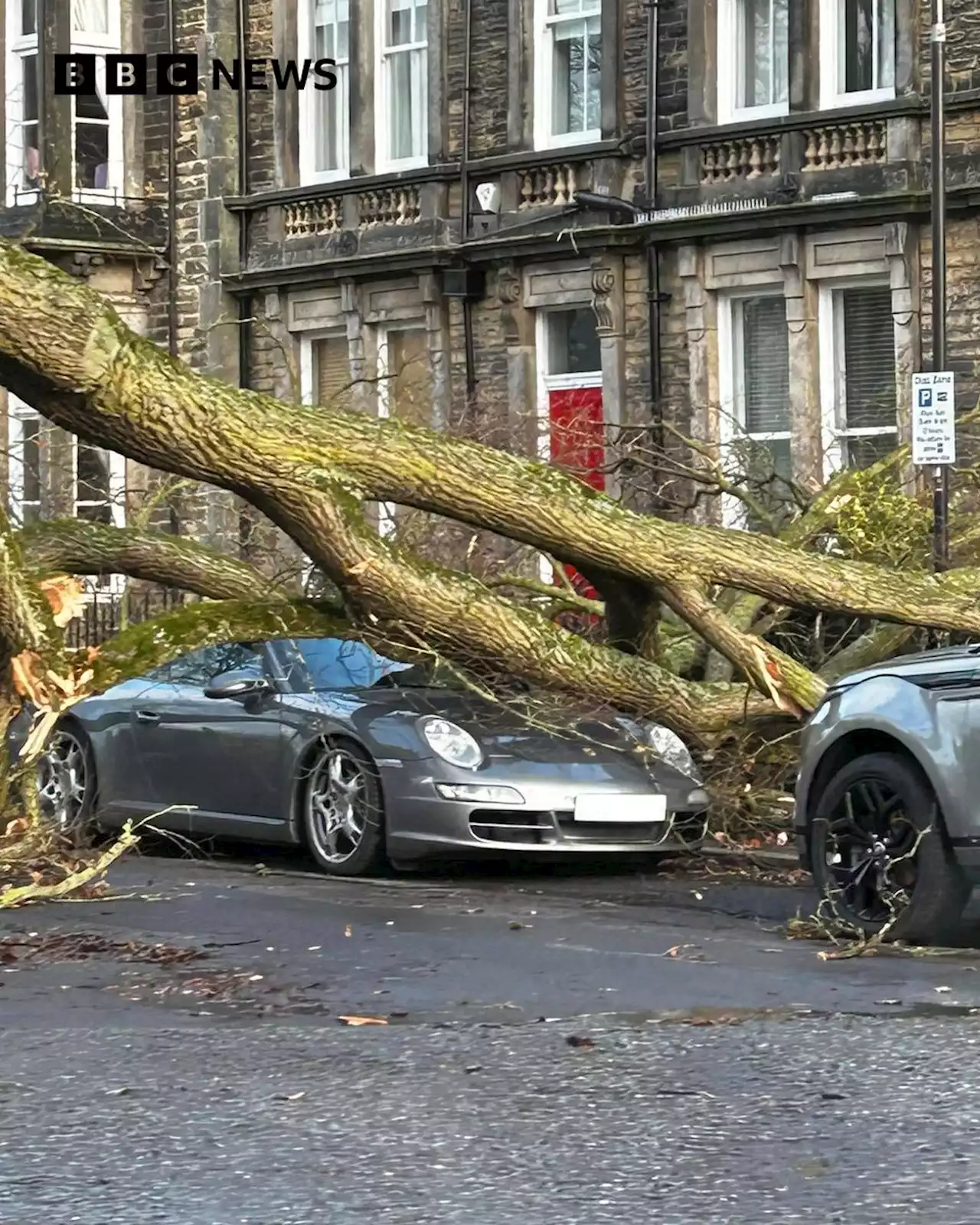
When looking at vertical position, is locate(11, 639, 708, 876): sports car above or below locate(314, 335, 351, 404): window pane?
below

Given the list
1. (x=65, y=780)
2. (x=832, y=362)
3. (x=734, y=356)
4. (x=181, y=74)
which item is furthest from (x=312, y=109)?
(x=65, y=780)

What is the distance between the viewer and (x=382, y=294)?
28969 mm

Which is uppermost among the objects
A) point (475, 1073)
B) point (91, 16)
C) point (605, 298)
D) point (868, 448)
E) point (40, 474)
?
point (91, 16)

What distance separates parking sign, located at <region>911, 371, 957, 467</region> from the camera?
57.8 ft

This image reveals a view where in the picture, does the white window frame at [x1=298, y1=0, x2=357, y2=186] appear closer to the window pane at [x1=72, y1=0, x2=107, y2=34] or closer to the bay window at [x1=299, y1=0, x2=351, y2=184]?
the bay window at [x1=299, y1=0, x2=351, y2=184]

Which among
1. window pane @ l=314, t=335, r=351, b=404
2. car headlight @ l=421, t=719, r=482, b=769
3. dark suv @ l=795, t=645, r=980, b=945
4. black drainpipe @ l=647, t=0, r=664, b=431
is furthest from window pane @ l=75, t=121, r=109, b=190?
dark suv @ l=795, t=645, r=980, b=945

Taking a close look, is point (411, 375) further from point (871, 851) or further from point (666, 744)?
point (871, 851)

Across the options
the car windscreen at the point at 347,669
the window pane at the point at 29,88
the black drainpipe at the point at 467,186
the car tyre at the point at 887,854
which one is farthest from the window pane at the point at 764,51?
the car tyre at the point at 887,854

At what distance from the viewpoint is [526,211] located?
89.5 feet

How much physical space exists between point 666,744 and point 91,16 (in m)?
20.5

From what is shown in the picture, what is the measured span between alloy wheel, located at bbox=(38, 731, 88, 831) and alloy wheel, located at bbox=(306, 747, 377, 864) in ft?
7.38

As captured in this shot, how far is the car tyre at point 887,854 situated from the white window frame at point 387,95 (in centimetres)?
1891

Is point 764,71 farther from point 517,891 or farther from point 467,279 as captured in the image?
point 517,891

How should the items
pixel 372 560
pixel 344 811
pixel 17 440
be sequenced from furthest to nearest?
pixel 17 440, pixel 344 811, pixel 372 560
